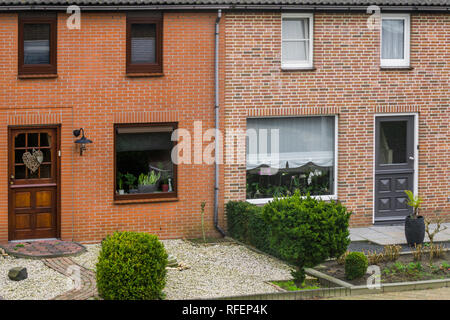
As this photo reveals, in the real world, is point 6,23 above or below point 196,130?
above

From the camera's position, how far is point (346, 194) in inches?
792

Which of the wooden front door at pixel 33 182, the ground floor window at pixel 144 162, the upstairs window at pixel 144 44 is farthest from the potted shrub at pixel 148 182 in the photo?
the upstairs window at pixel 144 44

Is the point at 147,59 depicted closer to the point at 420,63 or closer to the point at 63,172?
the point at 63,172

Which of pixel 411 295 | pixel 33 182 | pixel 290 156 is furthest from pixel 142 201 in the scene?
pixel 411 295

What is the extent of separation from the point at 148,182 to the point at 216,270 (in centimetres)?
371

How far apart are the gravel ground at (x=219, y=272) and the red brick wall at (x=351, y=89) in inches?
77.8

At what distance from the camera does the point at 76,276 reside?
50.4ft

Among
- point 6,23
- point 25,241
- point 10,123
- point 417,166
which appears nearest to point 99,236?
point 25,241

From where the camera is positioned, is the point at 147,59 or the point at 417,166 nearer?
the point at 147,59

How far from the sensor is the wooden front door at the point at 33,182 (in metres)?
18.1

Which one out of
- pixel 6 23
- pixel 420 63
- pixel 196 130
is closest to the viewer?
pixel 6 23

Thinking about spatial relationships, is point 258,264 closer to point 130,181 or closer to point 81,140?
point 130,181

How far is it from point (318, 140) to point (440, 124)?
3.11m
